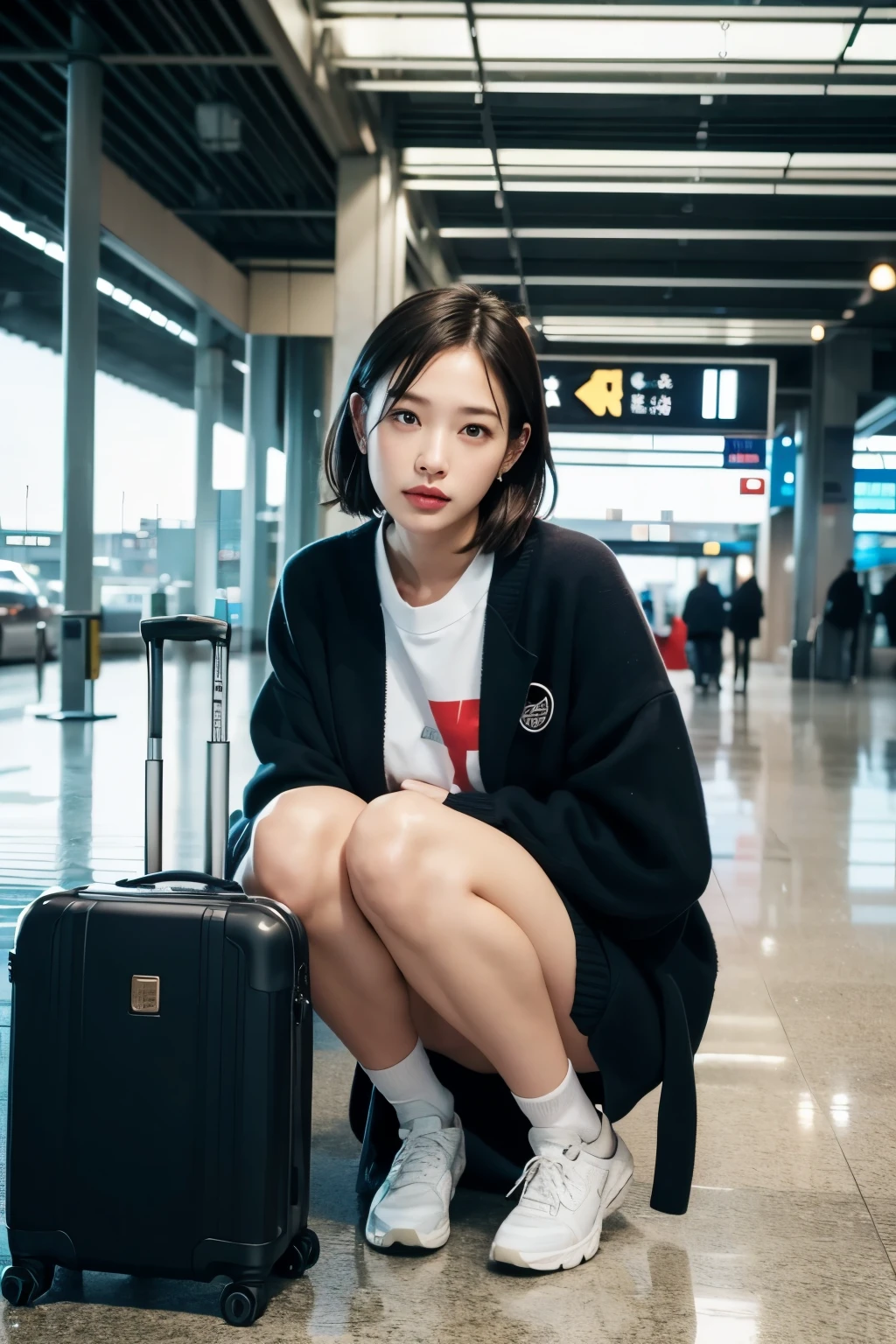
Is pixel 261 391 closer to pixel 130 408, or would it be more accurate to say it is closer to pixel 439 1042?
pixel 130 408

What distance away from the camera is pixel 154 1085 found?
4.70ft

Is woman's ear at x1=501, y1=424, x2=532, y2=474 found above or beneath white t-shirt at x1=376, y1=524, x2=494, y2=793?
above

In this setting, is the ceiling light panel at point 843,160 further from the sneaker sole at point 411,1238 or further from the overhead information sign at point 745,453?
the sneaker sole at point 411,1238

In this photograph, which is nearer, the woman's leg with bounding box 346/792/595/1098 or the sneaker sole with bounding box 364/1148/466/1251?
the woman's leg with bounding box 346/792/595/1098

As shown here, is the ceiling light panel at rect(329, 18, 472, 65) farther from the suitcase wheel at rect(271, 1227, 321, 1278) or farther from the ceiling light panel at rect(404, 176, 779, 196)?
the suitcase wheel at rect(271, 1227, 321, 1278)

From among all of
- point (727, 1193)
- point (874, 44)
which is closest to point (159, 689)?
point (727, 1193)

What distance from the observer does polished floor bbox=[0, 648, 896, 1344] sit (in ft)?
4.86

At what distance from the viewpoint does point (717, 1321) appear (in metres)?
1.50

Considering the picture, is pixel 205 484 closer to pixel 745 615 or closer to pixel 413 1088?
pixel 745 615

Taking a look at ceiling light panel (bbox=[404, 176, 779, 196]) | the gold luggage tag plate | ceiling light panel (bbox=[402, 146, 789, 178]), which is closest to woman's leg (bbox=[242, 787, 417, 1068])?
the gold luggage tag plate

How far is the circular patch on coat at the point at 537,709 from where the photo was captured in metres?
1.72

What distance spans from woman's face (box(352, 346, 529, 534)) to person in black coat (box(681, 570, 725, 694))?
13.2 metres

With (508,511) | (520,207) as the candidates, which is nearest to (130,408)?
(520,207)

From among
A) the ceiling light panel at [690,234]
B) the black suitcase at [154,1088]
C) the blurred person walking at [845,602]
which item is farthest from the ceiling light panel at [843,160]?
the blurred person walking at [845,602]
